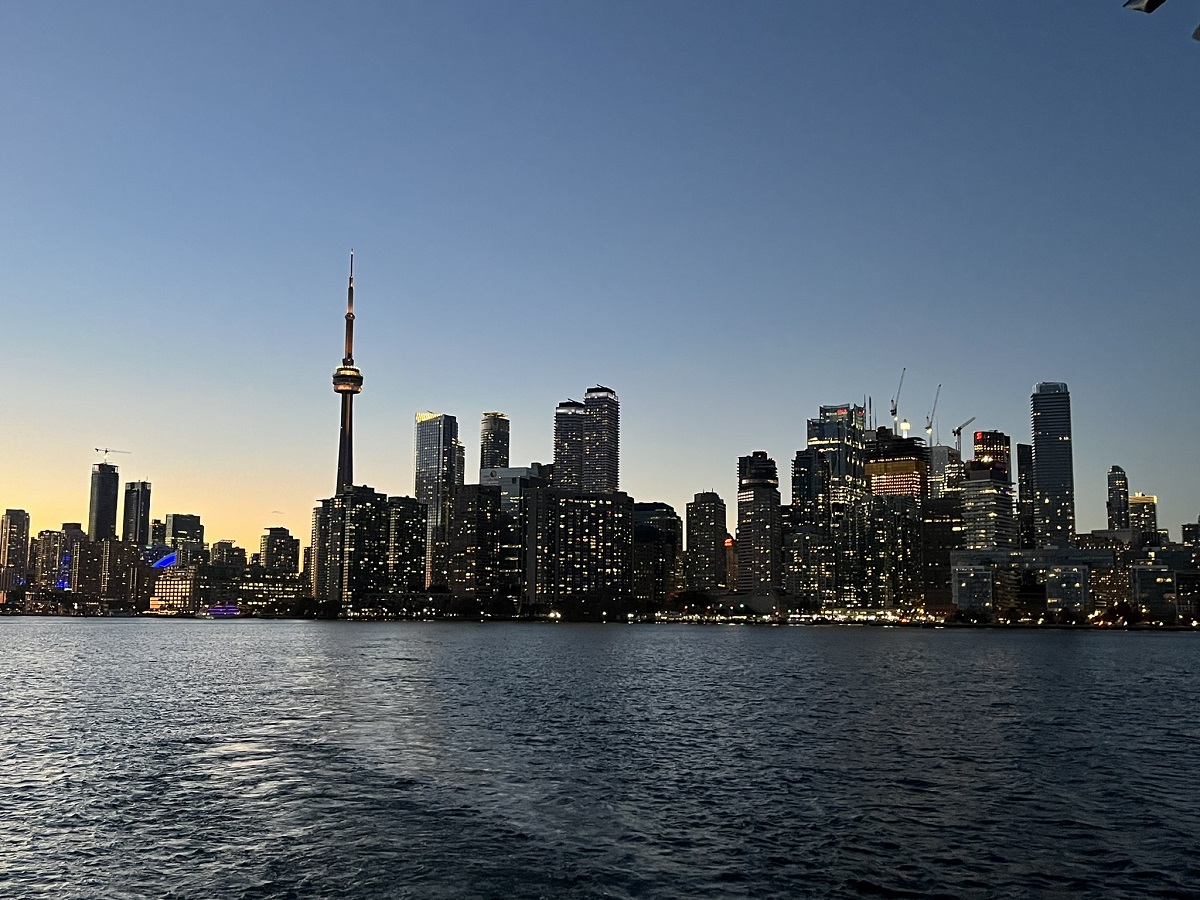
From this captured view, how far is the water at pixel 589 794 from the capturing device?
103 feet

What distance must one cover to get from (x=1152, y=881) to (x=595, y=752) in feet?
97.6

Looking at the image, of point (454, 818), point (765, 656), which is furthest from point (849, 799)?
point (765, 656)

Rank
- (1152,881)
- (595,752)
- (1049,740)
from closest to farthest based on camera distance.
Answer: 1. (1152,881)
2. (595,752)
3. (1049,740)

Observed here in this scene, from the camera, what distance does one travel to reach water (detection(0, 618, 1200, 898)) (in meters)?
31.3

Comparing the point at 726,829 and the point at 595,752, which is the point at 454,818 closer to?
the point at 726,829

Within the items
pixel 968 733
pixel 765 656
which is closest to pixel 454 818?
pixel 968 733

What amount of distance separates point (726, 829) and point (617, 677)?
81.7 m

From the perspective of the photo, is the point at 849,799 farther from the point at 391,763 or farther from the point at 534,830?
the point at 391,763

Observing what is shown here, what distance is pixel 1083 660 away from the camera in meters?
171

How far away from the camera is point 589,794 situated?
43688mm

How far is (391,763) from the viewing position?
51031 millimetres

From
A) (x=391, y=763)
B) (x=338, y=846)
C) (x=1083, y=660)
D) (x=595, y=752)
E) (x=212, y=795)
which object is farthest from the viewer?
(x=1083, y=660)

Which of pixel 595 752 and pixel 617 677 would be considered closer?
pixel 595 752

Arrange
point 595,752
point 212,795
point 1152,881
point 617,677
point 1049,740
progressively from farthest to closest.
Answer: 1. point 617,677
2. point 1049,740
3. point 595,752
4. point 212,795
5. point 1152,881
